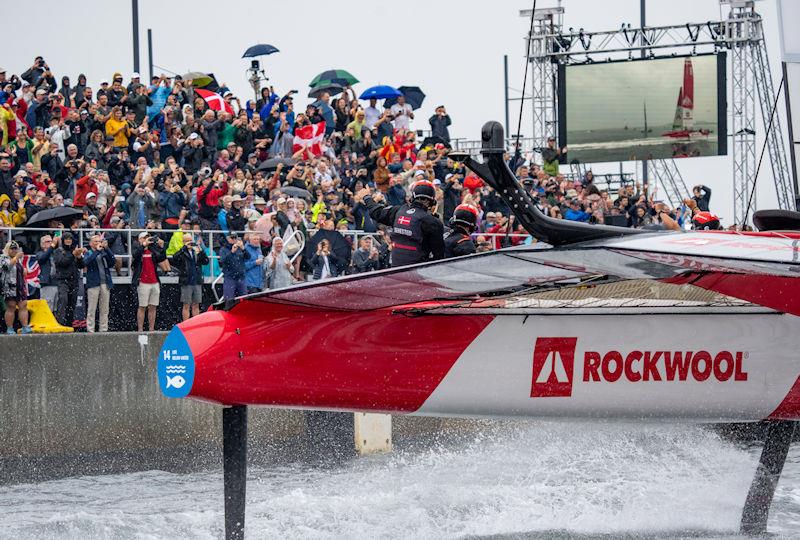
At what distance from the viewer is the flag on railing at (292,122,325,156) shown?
17.5 meters

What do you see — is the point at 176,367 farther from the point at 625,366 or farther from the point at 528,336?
the point at 625,366

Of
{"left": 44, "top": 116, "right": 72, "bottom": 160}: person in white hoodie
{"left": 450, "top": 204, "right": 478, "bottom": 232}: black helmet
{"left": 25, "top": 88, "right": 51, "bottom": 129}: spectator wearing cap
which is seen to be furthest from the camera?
{"left": 25, "top": 88, "right": 51, "bottom": 129}: spectator wearing cap

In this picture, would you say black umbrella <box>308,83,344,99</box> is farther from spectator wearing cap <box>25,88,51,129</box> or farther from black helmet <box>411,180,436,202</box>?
black helmet <box>411,180,436,202</box>

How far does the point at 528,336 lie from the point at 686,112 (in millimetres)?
17278


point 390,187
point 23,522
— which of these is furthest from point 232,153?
point 23,522

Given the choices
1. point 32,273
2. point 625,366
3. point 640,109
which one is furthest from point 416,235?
point 640,109

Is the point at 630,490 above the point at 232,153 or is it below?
below

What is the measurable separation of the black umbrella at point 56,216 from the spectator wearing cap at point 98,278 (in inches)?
13.0

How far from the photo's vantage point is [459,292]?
641 cm

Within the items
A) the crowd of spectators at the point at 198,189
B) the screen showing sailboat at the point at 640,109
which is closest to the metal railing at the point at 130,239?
the crowd of spectators at the point at 198,189

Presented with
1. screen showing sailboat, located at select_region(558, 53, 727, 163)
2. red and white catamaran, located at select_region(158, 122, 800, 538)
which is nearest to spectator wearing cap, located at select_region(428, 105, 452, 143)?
screen showing sailboat, located at select_region(558, 53, 727, 163)

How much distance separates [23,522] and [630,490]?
4698 mm

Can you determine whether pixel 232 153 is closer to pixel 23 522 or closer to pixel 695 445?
pixel 695 445

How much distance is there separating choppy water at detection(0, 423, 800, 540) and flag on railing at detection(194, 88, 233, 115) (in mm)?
6393
